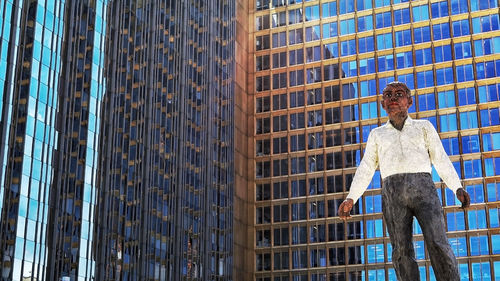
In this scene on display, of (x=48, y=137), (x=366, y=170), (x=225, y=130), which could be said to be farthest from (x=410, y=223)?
(x=225, y=130)

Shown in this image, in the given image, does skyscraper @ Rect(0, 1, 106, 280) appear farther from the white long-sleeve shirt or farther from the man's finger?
the man's finger

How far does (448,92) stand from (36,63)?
46.3 m

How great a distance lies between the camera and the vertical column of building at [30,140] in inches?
2089

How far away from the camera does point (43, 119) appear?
189ft

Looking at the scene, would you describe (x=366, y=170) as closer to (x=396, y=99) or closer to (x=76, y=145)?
(x=396, y=99)

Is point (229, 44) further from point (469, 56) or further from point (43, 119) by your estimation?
point (43, 119)

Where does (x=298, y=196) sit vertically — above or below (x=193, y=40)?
below

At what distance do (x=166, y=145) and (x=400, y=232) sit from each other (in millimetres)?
63925

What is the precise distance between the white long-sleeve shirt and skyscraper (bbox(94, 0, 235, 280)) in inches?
2024

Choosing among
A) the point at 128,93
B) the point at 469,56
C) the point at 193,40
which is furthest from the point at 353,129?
the point at 128,93

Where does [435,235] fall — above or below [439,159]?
below

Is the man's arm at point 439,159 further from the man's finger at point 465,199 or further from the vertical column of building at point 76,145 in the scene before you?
the vertical column of building at point 76,145

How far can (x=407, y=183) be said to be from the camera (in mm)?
11852

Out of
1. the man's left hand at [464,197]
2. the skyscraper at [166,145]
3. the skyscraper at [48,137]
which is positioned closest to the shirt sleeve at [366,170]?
the man's left hand at [464,197]
